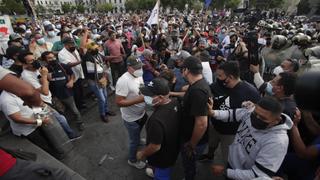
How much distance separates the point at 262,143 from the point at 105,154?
333 cm

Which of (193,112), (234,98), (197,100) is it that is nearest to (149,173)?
(193,112)

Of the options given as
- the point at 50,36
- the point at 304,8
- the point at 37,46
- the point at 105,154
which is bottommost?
the point at 105,154

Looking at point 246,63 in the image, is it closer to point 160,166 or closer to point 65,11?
point 160,166

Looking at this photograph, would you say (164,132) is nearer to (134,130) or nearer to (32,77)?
(134,130)

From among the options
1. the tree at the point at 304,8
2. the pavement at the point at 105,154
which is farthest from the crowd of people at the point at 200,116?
the tree at the point at 304,8

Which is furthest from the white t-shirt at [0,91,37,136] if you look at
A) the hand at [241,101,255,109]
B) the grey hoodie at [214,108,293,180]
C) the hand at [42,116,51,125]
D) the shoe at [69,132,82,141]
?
the hand at [241,101,255,109]

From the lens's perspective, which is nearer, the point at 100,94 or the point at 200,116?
the point at 200,116

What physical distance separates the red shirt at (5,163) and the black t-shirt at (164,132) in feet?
4.77

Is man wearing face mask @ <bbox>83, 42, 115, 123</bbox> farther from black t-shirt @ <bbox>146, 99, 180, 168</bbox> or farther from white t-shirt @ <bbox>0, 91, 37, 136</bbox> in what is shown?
black t-shirt @ <bbox>146, 99, 180, 168</bbox>

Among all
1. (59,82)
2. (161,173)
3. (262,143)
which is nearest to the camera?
(262,143)

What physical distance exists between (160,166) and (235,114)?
1239 mm

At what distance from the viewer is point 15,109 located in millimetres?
3578

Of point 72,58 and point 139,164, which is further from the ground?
point 72,58

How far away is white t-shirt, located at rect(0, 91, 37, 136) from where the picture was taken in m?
3.54
